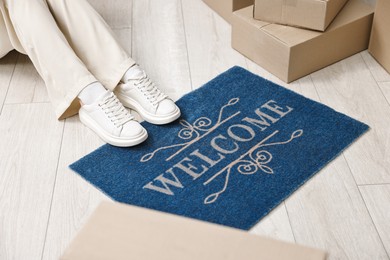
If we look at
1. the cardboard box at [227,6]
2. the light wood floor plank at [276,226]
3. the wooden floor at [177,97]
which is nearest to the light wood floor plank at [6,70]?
the wooden floor at [177,97]

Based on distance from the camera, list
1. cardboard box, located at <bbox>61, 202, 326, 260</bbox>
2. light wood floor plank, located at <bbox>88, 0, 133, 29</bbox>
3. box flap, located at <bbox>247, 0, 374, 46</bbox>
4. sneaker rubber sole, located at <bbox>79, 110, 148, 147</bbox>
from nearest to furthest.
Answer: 1. cardboard box, located at <bbox>61, 202, 326, 260</bbox>
2. sneaker rubber sole, located at <bbox>79, 110, 148, 147</bbox>
3. box flap, located at <bbox>247, 0, 374, 46</bbox>
4. light wood floor plank, located at <bbox>88, 0, 133, 29</bbox>

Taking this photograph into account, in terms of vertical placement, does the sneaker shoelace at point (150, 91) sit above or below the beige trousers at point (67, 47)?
below

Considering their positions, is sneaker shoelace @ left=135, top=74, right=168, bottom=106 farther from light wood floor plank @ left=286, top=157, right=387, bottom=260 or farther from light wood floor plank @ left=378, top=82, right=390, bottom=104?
light wood floor plank @ left=378, top=82, right=390, bottom=104

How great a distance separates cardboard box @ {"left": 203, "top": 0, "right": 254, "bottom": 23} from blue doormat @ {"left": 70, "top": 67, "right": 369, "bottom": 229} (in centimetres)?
42

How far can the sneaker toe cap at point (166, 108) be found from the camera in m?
1.57

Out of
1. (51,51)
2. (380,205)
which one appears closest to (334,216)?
(380,205)

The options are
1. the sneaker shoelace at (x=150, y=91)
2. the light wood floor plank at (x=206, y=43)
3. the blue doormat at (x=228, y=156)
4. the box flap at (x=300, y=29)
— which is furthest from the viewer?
the light wood floor plank at (x=206, y=43)

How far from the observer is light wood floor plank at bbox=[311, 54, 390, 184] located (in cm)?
142

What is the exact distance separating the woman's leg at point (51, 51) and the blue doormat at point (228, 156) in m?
0.21

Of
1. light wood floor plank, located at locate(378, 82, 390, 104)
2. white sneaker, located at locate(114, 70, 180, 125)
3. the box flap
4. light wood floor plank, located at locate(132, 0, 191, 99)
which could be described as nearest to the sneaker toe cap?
white sneaker, located at locate(114, 70, 180, 125)

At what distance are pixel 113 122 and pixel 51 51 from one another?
29cm

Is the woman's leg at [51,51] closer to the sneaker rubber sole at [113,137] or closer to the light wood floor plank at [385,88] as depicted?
the sneaker rubber sole at [113,137]

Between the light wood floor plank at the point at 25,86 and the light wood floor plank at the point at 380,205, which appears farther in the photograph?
the light wood floor plank at the point at 25,86

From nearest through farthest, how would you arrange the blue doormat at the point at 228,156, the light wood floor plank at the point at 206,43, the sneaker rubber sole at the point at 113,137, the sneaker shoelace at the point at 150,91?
the blue doormat at the point at 228,156, the sneaker rubber sole at the point at 113,137, the sneaker shoelace at the point at 150,91, the light wood floor plank at the point at 206,43
